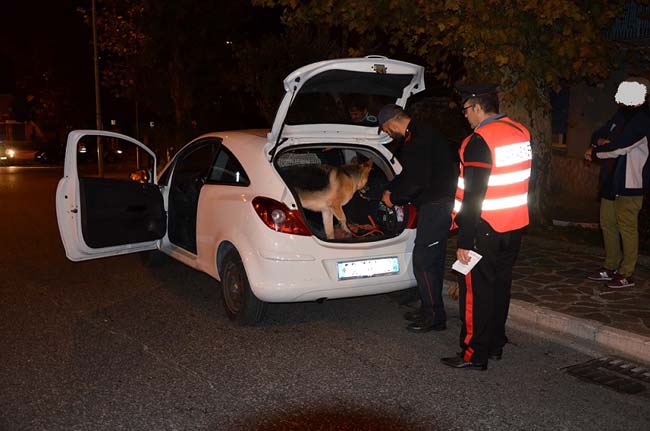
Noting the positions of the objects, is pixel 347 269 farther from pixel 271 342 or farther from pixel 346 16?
pixel 346 16

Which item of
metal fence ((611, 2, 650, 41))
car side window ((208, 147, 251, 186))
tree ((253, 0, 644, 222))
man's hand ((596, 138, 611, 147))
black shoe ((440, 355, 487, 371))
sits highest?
metal fence ((611, 2, 650, 41))

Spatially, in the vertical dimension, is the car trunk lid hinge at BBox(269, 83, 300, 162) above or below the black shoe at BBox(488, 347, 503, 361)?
above

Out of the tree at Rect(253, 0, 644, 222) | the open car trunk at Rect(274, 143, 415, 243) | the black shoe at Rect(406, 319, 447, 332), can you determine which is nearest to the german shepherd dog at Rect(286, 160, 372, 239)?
the open car trunk at Rect(274, 143, 415, 243)

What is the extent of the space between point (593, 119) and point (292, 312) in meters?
11.5

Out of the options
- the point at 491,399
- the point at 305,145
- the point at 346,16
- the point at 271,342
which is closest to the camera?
the point at 491,399

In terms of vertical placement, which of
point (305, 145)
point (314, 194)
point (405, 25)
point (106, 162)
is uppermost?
point (405, 25)

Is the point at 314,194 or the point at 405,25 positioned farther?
the point at 405,25

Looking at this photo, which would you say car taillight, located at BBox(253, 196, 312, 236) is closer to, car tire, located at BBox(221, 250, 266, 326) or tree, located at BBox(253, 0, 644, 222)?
car tire, located at BBox(221, 250, 266, 326)

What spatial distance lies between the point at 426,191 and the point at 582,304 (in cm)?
188

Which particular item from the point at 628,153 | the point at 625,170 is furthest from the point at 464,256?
the point at 628,153

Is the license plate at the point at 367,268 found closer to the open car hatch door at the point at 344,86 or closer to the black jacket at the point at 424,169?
the black jacket at the point at 424,169

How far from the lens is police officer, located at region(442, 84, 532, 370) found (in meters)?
4.22

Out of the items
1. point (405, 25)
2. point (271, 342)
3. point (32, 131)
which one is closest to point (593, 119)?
point (405, 25)

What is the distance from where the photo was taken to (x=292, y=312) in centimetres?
587
